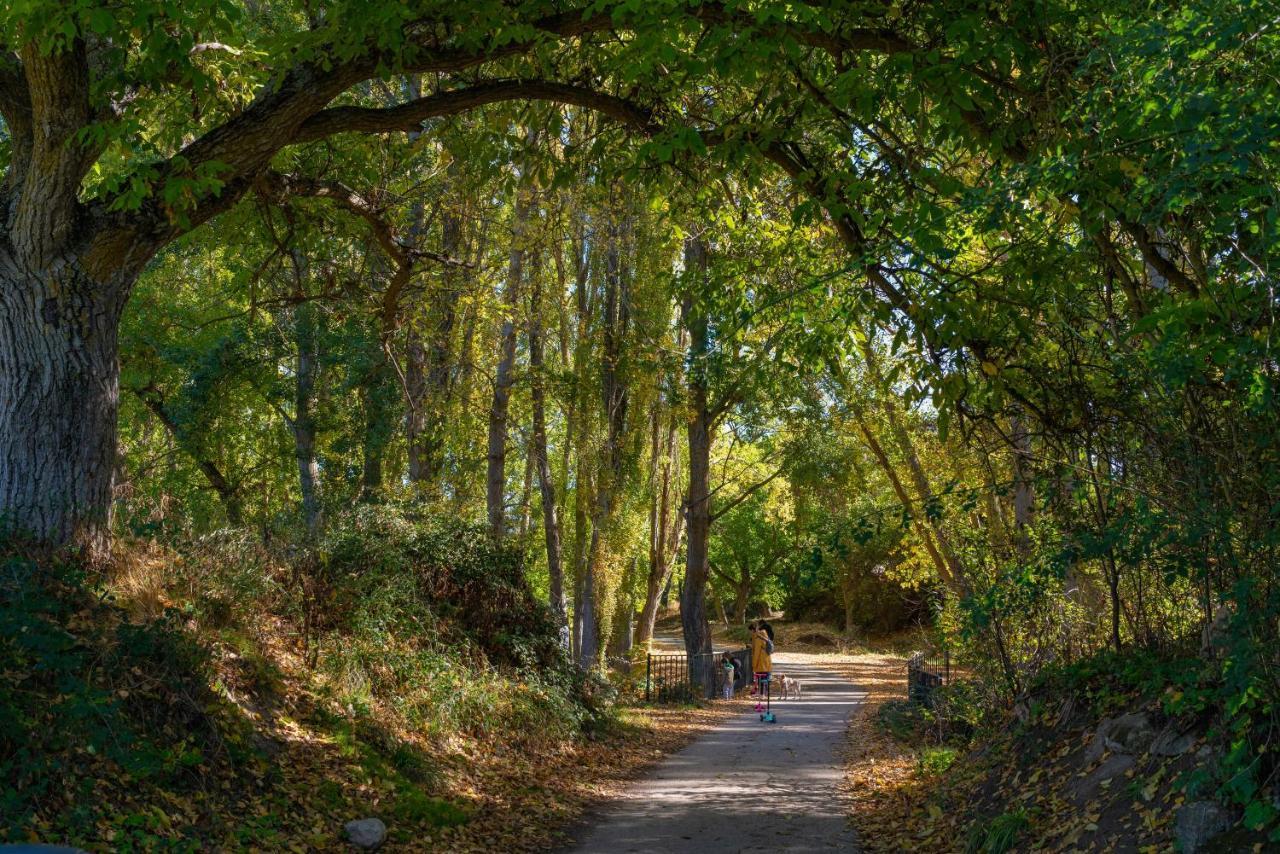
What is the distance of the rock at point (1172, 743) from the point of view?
6273mm

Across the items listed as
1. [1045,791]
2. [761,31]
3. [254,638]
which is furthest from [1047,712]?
[254,638]

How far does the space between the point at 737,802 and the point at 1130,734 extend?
4931 mm

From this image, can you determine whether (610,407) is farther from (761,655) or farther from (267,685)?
(267,685)

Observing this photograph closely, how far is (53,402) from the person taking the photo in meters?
8.13

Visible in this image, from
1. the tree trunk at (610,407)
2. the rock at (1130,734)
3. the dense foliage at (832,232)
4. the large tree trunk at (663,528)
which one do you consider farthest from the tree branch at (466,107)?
the large tree trunk at (663,528)

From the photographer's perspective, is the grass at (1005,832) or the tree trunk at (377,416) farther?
the tree trunk at (377,416)

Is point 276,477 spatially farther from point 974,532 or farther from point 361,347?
point 974,532

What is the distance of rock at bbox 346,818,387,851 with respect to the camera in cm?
797

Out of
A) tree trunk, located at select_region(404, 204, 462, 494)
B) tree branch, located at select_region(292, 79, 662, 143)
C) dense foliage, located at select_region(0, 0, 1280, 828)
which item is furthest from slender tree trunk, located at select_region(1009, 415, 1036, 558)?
tree trunk, located at select_region(404, 204, 462, 494)

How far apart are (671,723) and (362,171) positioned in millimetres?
12185

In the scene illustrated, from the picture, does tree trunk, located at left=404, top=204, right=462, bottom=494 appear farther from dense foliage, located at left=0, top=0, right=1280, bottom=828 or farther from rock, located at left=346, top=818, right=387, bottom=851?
rock, located at left=346, top=818, right=387, bottom=851

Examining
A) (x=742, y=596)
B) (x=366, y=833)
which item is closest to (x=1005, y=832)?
(x=366, y=833)

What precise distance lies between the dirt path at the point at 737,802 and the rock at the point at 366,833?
1.73m

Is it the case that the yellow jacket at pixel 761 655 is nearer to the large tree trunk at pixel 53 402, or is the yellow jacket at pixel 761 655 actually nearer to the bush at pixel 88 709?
the bush at pixel 88 709
